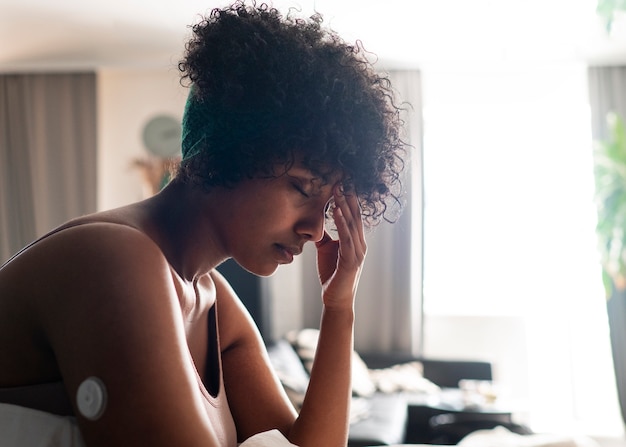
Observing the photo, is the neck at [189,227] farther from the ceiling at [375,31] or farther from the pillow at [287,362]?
the ceiling at [375,31]

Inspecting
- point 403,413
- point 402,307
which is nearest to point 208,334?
point 403,413

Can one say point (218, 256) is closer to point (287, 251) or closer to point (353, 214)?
point (287, 251)

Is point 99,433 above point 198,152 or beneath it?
beneath

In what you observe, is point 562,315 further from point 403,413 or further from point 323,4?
point 323,4

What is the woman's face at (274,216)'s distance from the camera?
899 millimetres

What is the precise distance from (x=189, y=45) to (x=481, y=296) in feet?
17.7

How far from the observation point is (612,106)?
19.4ft

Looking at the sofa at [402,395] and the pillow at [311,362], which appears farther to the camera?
the pillow at [311,362]

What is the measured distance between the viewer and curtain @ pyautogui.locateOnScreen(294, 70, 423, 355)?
6031 mm

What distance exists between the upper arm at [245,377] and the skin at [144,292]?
12 centimetres

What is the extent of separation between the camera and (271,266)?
0.95 meters

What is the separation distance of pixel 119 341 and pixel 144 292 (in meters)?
0.05

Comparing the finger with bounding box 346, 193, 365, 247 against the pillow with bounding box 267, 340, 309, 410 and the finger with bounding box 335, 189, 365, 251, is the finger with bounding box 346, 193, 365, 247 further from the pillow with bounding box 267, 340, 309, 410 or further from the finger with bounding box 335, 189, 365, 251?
the pillow with bounding box 267, 340, 309, 410

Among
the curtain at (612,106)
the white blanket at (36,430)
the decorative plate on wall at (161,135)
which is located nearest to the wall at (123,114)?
the decorative plate on wall at (161,135)
